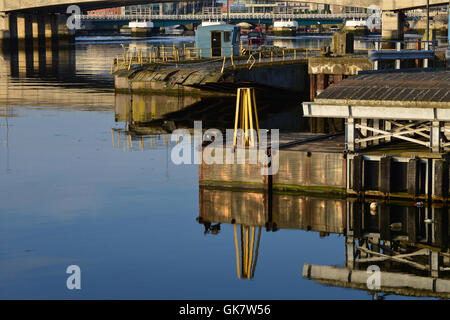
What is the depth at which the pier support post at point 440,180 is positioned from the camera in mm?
35500

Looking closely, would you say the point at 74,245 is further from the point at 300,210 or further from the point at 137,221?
the point at 300,210

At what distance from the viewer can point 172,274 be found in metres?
28.6

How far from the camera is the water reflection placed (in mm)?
28469

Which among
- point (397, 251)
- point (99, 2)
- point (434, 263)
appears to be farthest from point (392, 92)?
point (99, 2)

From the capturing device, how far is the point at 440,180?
3572cm

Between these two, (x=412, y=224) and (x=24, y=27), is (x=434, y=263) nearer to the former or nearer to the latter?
(x=412, y=224)

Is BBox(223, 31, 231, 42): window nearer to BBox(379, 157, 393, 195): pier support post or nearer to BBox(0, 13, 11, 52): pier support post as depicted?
BBox(379, 157, 393, 195): pier support post

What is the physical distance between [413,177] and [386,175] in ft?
3.46

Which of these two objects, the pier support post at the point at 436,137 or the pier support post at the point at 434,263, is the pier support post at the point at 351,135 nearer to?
the pier support post at the point at 436,137

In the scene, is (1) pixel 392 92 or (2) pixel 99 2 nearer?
(1) pixel 392 92
